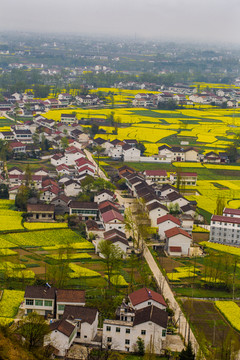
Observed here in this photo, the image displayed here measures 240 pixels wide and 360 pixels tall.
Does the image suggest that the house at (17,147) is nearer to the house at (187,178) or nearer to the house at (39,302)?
the house at (187,178)

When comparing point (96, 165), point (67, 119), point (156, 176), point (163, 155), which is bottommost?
point (96, 165)

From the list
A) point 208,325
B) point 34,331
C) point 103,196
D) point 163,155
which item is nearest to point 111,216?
point 103,196

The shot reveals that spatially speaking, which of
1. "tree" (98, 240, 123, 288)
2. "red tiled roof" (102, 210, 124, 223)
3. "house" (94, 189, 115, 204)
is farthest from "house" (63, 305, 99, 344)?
"house" (94, 189, 115, 204)

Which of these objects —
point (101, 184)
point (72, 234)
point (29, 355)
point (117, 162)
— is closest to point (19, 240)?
point (72, 234)

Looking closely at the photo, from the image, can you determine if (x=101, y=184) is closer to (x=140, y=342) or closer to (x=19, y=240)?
(x=19, y=240)

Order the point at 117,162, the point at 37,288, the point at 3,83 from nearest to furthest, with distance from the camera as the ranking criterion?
the point at 37,288
the point at 117,162
the point at 3,83

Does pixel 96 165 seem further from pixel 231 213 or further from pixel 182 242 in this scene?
pixel 182 242

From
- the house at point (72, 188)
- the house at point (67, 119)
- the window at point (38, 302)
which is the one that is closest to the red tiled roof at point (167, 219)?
the house at point (72, 188)
